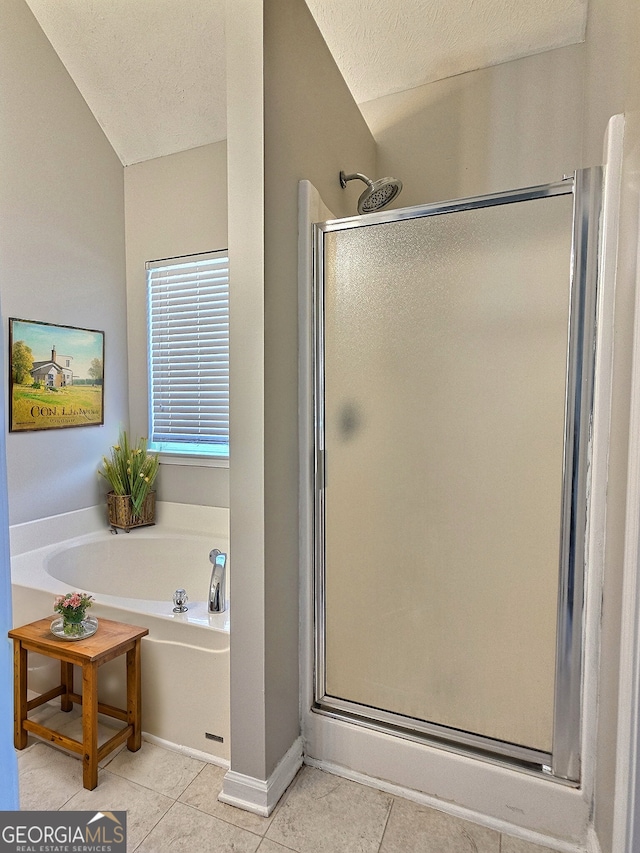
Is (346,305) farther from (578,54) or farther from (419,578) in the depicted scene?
(578,54)

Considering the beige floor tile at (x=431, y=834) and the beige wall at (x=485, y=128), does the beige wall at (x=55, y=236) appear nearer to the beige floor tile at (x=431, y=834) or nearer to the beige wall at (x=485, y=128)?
the beige wall at (x=485, y=128)

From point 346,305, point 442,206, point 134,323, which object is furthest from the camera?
point 134,323

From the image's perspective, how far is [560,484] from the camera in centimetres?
136

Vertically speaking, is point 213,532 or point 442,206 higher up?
point 442,206

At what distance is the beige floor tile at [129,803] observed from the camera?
1437 millimetres

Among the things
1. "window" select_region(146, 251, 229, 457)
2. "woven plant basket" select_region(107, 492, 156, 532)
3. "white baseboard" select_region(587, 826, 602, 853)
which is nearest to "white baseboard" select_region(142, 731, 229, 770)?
"white baseboard" select_region(587, 826, 602, 853)

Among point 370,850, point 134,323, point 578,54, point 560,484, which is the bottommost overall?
point 370,850

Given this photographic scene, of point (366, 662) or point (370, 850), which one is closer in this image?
point (370, 850)

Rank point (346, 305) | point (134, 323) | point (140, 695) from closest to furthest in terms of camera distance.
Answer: point (346, 305)
point (140, 695)
point (134, 323)

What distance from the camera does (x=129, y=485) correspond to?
9.25ft

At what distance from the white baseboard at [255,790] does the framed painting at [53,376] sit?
1.86 meters

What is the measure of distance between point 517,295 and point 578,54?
140 centimetres

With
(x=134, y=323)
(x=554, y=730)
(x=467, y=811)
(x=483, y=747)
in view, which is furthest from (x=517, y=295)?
(x=134, y=323)

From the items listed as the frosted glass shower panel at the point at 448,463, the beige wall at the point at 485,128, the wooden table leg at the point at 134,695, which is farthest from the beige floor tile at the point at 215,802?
the beige wall at the point at 485,128
